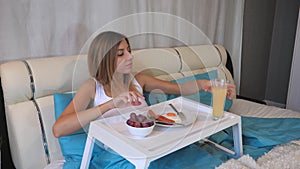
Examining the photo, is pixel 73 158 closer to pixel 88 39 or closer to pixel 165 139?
pixel 165 139

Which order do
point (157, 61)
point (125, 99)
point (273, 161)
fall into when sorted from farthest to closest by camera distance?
point (157, 61) → point (273, 161) → point (125, 99)

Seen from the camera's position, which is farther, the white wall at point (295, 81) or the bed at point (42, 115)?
the white wall at point (295, 81)

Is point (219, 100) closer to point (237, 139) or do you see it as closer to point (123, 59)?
point (237, 139)

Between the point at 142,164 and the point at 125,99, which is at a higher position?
the point at 125,99

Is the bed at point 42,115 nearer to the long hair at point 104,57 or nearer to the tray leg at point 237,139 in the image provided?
the tray leg at point 237,139

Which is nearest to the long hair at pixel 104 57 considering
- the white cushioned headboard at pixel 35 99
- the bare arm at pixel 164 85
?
the white cushioned headboard at pixel 35 99

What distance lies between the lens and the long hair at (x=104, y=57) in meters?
1.43

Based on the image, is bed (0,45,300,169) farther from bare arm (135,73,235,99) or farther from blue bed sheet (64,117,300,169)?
bare arm (135,73,235,99)

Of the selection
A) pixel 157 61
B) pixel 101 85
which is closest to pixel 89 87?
pixel 101 85

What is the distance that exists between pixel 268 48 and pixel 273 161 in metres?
2.64

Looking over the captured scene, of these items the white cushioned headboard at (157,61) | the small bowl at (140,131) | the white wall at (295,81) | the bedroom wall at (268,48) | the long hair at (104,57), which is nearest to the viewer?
the small bowl at (140,131)

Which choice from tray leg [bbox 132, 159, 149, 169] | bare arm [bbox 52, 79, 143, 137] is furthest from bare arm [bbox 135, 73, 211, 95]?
tray leg [bbox 132, 159, 149, 169]

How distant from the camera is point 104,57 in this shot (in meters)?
1.44

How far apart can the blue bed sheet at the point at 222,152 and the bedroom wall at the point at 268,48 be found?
164 cm
